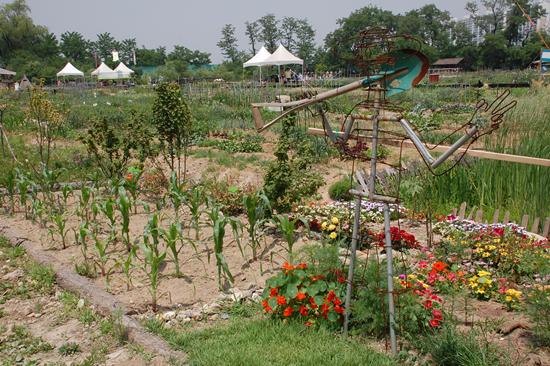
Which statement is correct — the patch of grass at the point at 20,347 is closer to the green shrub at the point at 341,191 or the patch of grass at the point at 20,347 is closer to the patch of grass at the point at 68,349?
the patch of grass at the point at 68,349

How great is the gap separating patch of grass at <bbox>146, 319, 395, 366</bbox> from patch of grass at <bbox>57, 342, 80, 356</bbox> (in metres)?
0.49

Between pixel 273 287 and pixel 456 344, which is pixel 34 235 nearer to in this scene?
pixel 273 287

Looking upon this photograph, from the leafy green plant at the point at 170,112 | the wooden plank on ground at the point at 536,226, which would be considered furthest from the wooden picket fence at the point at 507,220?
the leafy green plant at the point at 170,112

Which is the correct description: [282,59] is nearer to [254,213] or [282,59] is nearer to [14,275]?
[254,213]

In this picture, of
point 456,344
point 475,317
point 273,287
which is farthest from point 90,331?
point 475,317

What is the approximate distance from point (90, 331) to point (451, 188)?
4.54 m

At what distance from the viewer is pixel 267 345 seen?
3.15 meters

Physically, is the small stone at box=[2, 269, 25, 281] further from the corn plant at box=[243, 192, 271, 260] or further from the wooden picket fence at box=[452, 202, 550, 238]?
the wooden picket fence at box=[452, 202, 550, 238]

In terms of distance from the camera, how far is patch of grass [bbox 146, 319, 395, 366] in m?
2.96

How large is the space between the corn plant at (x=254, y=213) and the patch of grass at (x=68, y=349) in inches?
74.9

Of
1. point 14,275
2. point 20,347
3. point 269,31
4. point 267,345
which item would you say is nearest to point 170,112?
point 14,275

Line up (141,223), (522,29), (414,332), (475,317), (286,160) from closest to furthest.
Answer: (414,332) < (475,317) < (286,160) < (141,223) < (522,29)

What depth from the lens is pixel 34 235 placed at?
593 cm

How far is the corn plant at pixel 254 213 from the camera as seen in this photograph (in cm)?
495
